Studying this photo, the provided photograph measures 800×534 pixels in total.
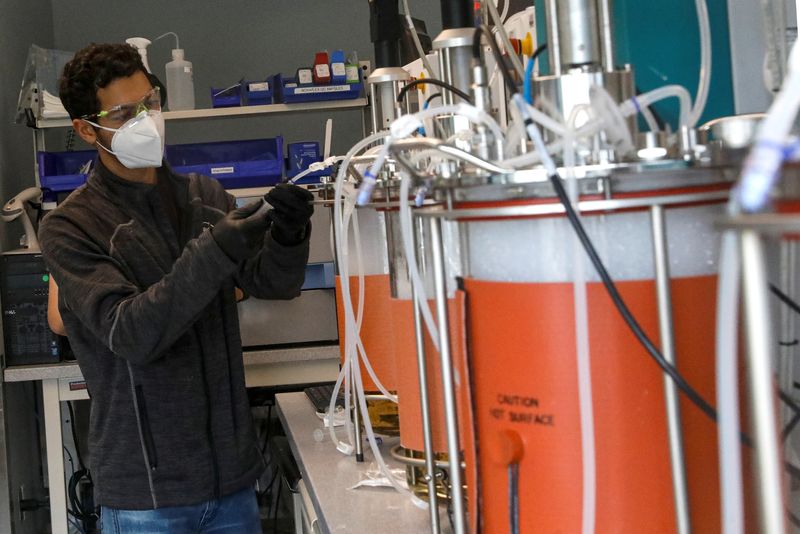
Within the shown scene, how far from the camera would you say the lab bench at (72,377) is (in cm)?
290

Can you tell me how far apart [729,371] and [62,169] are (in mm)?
3555

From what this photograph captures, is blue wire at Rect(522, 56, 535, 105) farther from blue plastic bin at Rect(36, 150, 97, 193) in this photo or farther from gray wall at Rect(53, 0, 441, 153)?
gray wall at Rect(53, 0, 441, 153)

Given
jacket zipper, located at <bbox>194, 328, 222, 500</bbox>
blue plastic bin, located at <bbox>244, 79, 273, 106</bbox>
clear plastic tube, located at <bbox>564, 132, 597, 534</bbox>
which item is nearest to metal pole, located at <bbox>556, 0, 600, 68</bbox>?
clear plastic tube, located at <bbox>564, 132, 597, 534</bbox>

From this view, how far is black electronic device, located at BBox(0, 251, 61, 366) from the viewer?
9.93ft

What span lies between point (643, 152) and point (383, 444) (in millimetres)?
998

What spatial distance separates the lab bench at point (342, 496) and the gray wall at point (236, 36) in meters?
3.18

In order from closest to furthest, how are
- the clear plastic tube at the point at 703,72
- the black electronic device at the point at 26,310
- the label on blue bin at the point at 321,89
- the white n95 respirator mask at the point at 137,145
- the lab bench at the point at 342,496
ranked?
the clear plastic tube at the point at 703,72 < the lab bench at the point at 342,496 < the white n95 respirator mask at the point at 137,145 < the black electronic device at the point at 26,310 < the label on blue bin at the point at 321,89

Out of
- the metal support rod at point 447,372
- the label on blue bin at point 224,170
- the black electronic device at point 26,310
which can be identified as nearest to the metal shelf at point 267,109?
the label on blue bin at point 224,170

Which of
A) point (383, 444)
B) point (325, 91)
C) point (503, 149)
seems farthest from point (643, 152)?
point (325, 91)

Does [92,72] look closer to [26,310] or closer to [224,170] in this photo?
[26,310]

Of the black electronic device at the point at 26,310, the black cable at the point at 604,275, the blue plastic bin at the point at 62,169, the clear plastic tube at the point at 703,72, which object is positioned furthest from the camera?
the blue plastic bin at the point at 62,169

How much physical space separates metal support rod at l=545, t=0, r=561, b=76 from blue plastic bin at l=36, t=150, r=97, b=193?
2.88m

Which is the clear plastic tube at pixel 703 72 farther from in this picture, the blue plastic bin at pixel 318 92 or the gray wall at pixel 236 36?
the gray wall at pixel 236 36

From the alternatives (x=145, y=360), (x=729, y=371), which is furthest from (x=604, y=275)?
(x=145, y=360)
